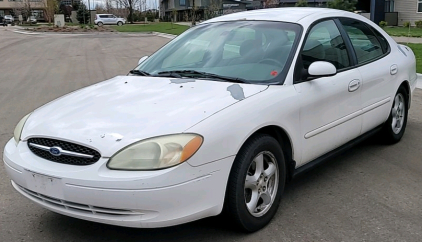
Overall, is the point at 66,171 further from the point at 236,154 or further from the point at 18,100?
the point at 18,100

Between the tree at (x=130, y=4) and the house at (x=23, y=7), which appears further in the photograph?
the house at (x=23, y=7)

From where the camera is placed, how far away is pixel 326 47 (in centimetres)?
448

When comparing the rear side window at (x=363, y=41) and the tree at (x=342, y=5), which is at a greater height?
the tree at (x=342, y=5)

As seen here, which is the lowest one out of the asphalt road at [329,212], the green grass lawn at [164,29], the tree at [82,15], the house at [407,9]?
the asphalt road at [329,212]

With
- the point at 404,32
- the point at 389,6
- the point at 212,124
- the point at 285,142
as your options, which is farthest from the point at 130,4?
the point at 212,124

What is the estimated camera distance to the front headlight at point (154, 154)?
9.50 ft

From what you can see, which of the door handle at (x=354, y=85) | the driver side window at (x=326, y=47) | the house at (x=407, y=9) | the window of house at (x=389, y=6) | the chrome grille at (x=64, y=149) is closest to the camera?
the chrome grille at (x=64, y=149)

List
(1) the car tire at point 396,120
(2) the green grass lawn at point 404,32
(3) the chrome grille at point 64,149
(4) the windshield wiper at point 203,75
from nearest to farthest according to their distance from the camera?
(3) the chrome grille at point 64,149
(4) the windshield wiper at point 203,75
(1) the car tire at point 396,120
(2) the green grass lawn at point 404,32

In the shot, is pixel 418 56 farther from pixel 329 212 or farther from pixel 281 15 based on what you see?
pixel 329 212

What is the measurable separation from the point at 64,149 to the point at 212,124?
981 millimetres

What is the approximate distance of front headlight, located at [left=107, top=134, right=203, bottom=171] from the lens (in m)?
2.90

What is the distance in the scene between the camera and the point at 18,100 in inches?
352

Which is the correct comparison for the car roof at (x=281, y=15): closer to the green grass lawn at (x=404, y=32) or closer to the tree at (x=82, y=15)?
the green grass lawn at (x=404, y=32)

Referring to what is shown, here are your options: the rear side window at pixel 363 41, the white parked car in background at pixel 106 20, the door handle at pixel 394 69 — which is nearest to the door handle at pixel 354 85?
the rear side window at pixel 363 41
